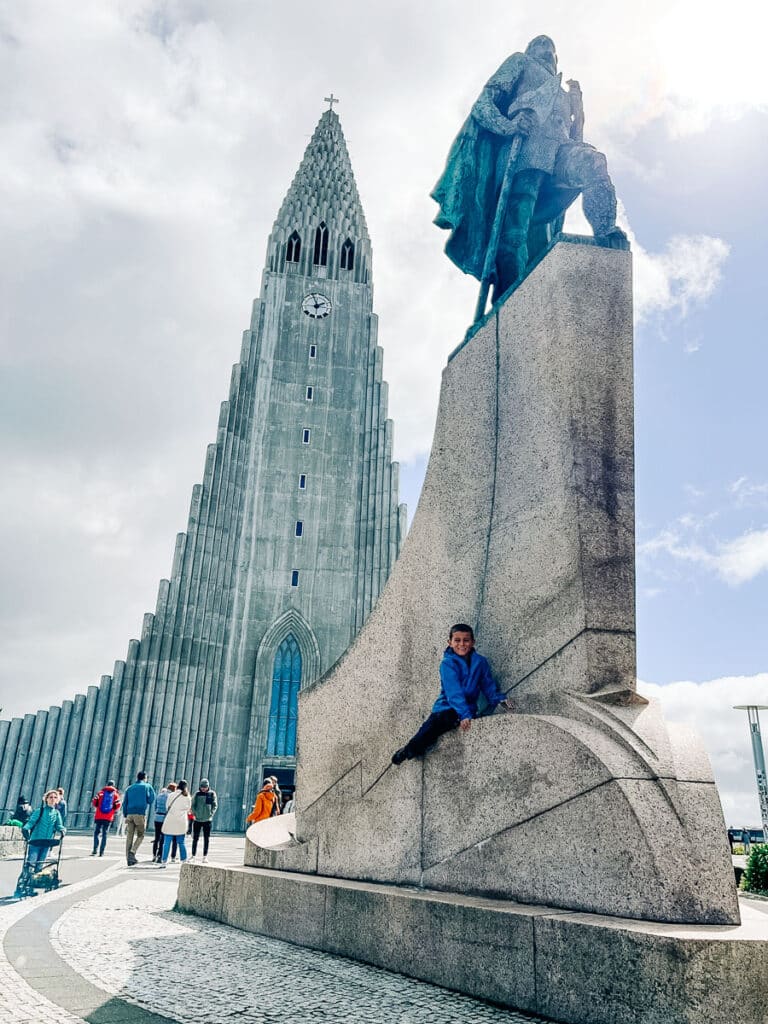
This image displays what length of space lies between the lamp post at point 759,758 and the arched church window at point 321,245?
30879 mm

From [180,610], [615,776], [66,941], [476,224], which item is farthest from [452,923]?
[180,610]

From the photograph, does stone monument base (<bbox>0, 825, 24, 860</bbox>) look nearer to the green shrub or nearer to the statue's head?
the green shrub

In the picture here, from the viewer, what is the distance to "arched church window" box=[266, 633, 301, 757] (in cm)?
3238

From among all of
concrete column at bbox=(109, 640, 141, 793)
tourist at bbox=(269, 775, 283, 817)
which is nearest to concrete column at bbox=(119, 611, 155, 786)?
concrete column at bbox=(109, 640, 141, 793)

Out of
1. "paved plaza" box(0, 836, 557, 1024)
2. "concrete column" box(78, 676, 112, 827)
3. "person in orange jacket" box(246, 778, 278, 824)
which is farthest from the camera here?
"concrete column" box(78, 676, 112, 827)

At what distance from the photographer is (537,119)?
21.7 feet

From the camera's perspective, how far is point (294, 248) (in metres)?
41.5

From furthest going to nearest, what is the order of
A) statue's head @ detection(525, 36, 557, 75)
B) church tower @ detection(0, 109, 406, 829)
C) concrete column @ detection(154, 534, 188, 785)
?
1. church tower @ detection(0, 109, 406, 829)
2. concrete column @ detection(154, 534, 188, 785)
3. statue's head @ detection(525, 36, 557, 75)

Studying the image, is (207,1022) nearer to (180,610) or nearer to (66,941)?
(66,941)

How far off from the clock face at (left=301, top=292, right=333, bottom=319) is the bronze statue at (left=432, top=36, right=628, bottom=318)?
3291cm

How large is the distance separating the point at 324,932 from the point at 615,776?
2393mm

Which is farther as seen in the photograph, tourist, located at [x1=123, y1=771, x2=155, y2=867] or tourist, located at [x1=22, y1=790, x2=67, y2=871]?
tourist, located at [x1=123, y1=771, x2=155, y2=867]

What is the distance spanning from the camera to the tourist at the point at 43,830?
8.80 metres

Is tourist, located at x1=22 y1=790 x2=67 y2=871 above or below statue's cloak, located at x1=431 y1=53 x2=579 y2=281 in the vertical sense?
below
